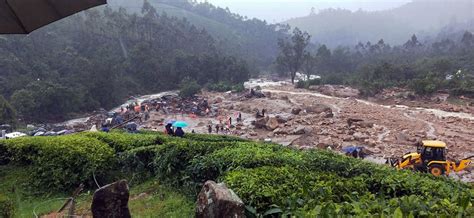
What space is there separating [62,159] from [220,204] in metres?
4.81

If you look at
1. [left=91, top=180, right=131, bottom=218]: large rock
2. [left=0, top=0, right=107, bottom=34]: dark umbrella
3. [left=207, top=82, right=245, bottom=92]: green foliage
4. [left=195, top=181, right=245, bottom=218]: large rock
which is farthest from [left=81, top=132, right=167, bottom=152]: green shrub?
[left=207, top=82, right=245, bottom=92]: green foliage

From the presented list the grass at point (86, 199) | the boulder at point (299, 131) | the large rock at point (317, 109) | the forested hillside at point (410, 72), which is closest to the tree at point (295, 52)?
the forested hillside at point (410, 72)

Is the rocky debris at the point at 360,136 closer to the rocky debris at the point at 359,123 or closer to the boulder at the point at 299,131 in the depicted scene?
the rocky debris at the point at 359,123

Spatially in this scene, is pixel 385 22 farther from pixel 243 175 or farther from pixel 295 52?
pixel 243 175

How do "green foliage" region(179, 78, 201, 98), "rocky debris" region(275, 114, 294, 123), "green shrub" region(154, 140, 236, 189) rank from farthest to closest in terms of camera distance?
"green foliage" region(179, 78, 201, 98), "rocky debris" region(275, 114, 294, 123), "green shrub" region(154, 140, 236, 189)

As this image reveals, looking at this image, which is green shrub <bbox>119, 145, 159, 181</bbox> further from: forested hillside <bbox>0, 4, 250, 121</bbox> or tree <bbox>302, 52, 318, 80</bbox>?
tree <bbox>302, 52, 318, 80</bbox>

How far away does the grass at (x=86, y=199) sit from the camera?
19.0 ft

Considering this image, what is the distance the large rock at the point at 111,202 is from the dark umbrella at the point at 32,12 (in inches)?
123

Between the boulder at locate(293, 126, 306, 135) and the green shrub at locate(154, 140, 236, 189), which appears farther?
the boulder at locate(293, 126, 306, 135)

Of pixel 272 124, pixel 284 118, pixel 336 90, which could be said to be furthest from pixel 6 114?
pixel 336 90

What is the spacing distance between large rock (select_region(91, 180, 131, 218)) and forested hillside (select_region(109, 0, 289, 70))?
71.9 m

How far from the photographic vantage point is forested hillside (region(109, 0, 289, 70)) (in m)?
88.5

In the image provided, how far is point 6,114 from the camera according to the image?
26.7 meters

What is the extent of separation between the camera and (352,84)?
46.9 m
